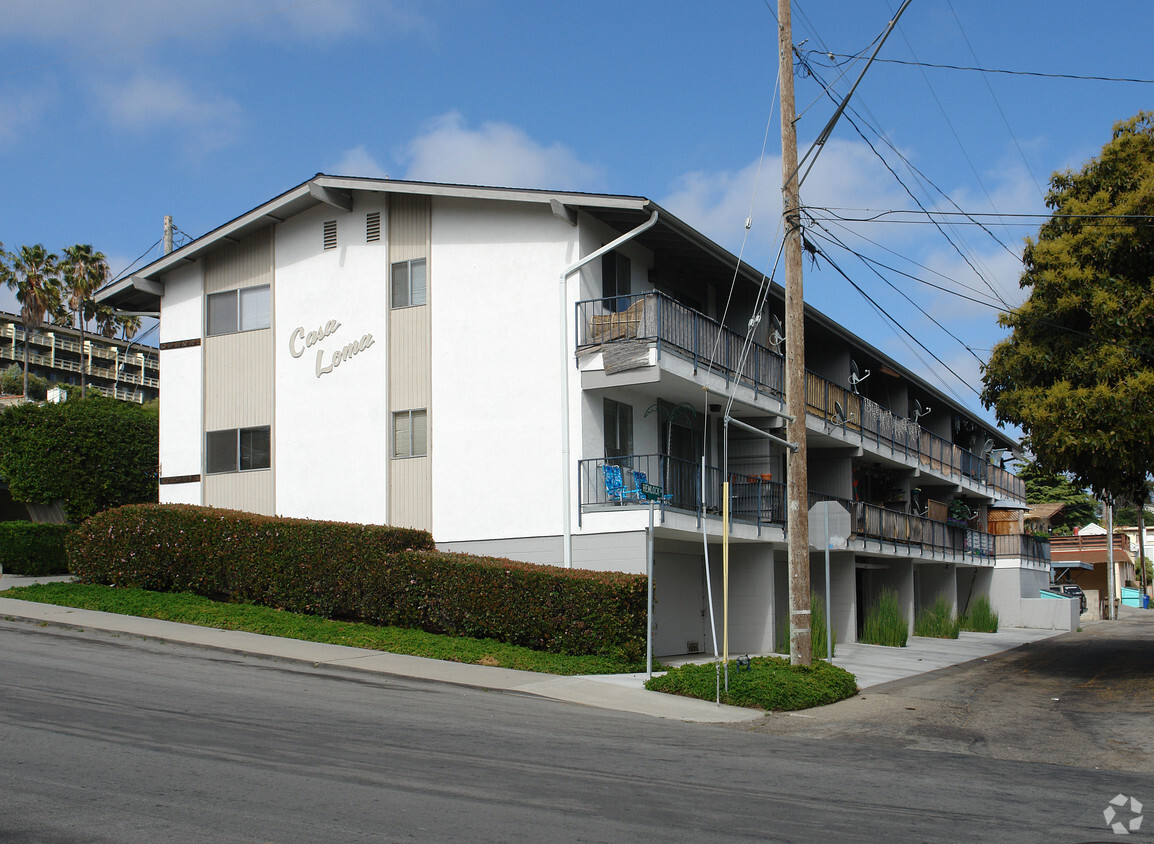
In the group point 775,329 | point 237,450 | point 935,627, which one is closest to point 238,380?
point 237,450

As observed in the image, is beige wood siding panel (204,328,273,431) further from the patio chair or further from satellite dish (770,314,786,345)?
satellite dish (770,314,786,345)

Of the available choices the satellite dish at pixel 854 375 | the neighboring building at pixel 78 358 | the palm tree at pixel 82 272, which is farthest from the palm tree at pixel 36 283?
the satellite dish at pixel 854 375

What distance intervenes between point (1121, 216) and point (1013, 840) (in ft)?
45.2

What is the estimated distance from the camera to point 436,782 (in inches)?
324

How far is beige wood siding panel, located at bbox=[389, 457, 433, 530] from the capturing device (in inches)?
830

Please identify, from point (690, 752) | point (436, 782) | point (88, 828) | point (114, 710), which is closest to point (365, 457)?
point (114, 710)

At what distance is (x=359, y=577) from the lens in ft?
61.6

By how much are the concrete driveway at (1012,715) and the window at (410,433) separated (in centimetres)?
981

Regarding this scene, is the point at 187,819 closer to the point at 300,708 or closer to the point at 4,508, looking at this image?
the point at 300,708

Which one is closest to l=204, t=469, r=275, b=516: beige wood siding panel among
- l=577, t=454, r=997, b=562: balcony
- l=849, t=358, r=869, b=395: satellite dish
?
l=577, t=454, r=997, b=562: balcony

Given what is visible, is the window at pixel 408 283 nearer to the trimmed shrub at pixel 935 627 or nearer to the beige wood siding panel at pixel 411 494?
the beige wood siding panel at pixel 411 494

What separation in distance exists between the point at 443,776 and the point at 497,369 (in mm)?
12854

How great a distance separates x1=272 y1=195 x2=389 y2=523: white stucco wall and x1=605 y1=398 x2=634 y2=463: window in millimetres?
4678

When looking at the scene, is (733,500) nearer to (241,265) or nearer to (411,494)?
(411,494)
